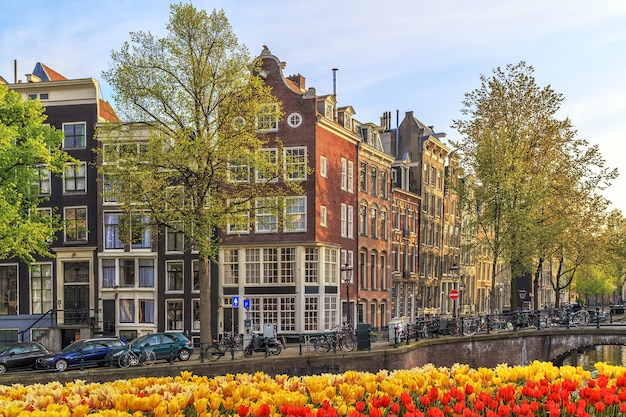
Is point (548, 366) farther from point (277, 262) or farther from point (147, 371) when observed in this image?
point (277, 262)

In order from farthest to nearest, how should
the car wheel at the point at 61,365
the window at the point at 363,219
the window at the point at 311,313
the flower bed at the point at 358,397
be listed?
the window at the point at 363,219
the window at the point at 311,313
the car wheel at the point at 61,365
the flower bed at the point at 358,397

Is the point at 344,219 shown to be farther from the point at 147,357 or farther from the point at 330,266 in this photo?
the point at 147,357

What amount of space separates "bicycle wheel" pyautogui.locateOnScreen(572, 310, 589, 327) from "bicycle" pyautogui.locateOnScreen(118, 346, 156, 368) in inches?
849

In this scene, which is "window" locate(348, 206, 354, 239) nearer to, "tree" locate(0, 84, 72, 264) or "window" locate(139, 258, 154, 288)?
"window" locate(139, 258, 154, 288)

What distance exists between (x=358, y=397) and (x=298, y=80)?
1653 inches

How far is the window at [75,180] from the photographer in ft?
148

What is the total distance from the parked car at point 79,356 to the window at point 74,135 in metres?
17.5

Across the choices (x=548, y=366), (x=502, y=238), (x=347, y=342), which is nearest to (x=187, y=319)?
(x=347, y=342)

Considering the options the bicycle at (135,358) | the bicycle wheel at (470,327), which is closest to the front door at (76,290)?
the bicycle at (135,358)

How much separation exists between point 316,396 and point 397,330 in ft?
93.1

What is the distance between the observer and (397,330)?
34594 millimetres

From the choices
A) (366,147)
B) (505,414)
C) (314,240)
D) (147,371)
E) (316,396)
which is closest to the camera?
(505,414)

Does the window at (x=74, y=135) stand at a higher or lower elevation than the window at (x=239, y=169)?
higher

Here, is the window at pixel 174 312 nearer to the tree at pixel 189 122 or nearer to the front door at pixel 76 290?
the front door at pixel 76 290
